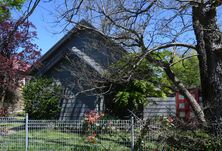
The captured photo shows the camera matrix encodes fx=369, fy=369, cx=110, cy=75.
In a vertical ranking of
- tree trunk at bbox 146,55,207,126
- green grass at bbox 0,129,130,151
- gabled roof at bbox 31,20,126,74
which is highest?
gabled roof at bbox 31,20,126,74

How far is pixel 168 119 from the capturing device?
31.9 feet

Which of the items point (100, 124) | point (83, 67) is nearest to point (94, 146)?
point (100, 124)

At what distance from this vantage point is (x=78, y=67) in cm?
1622

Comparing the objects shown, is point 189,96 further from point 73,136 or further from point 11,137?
point 11,137

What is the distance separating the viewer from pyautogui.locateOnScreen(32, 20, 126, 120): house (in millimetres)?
15781

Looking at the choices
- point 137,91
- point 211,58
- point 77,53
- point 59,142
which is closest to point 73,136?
point 59,142

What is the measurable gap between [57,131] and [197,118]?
4107 mm

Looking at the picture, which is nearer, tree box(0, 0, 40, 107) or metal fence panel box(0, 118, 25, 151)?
metal fence panel box(0, 118, 25, 151)

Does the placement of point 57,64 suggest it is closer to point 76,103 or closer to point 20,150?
point 76,103

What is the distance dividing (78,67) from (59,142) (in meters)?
5.74

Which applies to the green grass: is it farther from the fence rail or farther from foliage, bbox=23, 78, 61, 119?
foliage, bbox=23, 78, 61, 119

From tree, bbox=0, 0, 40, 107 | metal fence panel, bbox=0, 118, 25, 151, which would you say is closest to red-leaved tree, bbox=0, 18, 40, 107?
tree, bbox=0, 0, 40, 107

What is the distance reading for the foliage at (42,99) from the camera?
56.5 ft

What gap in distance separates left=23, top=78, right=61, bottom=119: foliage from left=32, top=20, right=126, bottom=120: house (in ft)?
1.58
